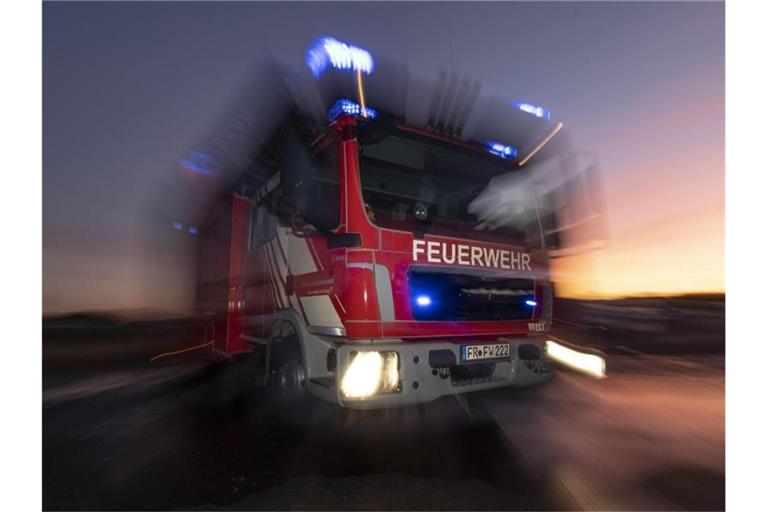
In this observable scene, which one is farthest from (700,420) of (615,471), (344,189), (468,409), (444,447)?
(344,189)

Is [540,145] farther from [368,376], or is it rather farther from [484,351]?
[368,376]

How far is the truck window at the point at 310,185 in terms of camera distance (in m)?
3.37

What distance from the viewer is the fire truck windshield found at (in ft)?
11.7

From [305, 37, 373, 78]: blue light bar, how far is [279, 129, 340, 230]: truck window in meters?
0.58

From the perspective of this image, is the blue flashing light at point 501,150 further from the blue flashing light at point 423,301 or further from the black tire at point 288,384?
the black tire at point 288,384

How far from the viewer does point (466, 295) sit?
3758 millimetres

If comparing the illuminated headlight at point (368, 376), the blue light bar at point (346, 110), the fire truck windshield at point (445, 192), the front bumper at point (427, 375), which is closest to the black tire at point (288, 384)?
the front bumper at point (427, 375)

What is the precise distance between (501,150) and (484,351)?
1950 millimetres

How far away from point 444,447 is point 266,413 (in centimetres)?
196

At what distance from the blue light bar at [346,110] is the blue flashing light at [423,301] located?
1.45 meters

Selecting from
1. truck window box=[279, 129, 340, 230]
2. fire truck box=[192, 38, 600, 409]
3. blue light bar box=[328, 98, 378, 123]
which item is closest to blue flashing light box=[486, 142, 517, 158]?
fire truck box=[192, 38, 600, 409]

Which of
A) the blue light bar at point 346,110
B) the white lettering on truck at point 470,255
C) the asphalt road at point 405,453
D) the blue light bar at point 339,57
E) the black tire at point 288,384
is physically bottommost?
the asphalt road at point 405,453

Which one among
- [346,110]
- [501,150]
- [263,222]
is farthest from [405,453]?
[263,222]

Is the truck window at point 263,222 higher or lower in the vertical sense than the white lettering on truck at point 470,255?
higher
